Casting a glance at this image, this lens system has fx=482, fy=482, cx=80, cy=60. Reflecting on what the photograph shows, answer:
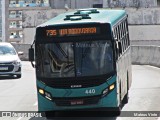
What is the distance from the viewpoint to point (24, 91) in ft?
62.1

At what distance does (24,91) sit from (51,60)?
7.36 meters

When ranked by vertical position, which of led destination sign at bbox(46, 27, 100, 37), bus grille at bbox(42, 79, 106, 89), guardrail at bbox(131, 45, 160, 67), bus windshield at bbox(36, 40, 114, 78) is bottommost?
guardrail at bbox(131, 45, 160, 67)

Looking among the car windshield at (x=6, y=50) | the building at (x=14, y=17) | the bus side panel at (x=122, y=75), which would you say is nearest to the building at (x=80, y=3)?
the building at (x=14, y=17)

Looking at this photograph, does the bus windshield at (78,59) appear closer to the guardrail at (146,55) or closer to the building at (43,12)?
the guardrail at (146,55)

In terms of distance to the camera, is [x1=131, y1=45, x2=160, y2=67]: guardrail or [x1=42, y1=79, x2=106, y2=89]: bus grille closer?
[x1=42, y1=79, x2=106, y2=89]: bus grille

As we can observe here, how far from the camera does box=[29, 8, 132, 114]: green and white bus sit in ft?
38.1

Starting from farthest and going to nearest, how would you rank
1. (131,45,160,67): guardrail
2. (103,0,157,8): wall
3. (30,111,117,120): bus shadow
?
1. (103,0,157,8): wall
2. (131,45,160,67): guardrail
3. (30,111,117,120): bus shadow

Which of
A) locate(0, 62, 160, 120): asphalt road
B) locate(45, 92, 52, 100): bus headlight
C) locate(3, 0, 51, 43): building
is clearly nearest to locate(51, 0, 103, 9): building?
locate(3, 0, 51, 43): building

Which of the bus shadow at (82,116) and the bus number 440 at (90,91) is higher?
the bus number 440 at (90,91)

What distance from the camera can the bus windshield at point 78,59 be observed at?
11.7 metres

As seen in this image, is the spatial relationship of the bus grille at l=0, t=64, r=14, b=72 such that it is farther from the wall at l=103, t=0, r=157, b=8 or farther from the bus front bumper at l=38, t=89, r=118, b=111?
the wall at l=103, t=0, r=157, b=8

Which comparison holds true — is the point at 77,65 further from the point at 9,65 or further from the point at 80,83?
the point at 9,65

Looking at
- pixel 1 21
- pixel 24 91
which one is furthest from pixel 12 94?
pixel 1 21

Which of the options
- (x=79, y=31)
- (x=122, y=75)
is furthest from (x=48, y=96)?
(x=122, y=75)
